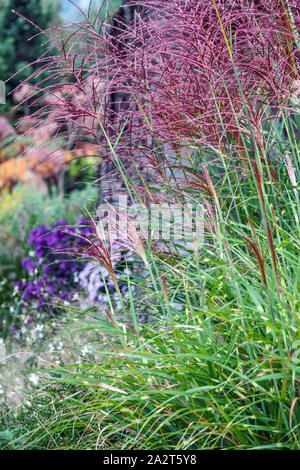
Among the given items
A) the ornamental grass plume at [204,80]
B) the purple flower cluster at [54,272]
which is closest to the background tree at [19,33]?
the purple flower cluster at [54,272]

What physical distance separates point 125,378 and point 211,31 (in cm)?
141

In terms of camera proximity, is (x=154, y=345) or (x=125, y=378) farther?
(x=154, y=345)

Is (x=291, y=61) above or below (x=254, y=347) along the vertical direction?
above

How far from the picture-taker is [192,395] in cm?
170
